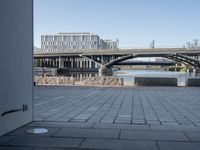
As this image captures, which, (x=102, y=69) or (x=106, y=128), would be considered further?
(x=102, y=69)

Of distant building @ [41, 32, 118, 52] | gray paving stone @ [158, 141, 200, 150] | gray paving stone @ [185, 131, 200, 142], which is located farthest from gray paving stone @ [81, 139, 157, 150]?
distant building @ [41, 32, 118, 52]

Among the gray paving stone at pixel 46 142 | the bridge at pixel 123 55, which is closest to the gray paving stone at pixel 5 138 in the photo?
the gray paving stone at pixel 46 142

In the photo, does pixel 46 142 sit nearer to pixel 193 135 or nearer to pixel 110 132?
pixel 110 132

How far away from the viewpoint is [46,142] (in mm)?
5211

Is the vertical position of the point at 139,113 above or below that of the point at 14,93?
below

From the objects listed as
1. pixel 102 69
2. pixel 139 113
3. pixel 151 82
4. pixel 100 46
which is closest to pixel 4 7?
pixel 139 113

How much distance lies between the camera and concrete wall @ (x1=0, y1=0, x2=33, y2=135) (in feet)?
18.7

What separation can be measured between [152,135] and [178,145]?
78 centimetres

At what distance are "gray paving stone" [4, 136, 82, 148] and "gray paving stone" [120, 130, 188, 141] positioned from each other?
93cm

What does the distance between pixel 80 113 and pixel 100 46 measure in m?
109

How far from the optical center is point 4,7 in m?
5.69

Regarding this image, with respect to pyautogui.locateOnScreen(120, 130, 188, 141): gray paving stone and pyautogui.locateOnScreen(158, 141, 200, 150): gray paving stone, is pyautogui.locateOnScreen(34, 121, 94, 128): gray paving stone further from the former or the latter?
pyautogui.locateOnScreen(158, 141, 200, 150): gray paving stone

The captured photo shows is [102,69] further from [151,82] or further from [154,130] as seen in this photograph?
[154,130]

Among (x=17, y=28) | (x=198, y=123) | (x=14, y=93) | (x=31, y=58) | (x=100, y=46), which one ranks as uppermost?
(x=100, y=46)
